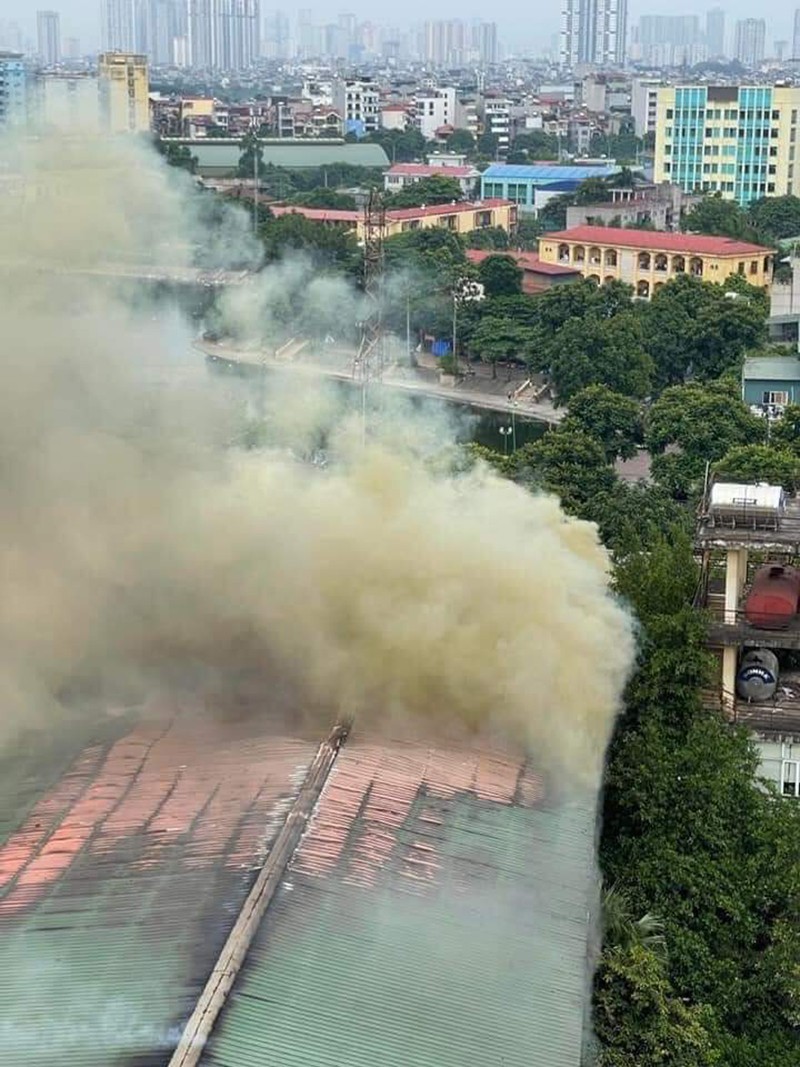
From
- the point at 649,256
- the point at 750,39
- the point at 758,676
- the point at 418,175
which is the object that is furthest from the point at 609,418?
the point at 750,39

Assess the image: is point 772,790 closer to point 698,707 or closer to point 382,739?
point 698,707

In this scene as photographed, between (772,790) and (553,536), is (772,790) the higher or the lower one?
the lower one

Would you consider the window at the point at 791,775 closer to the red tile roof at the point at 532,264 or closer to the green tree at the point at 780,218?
the red tile roof at the point at 532,264

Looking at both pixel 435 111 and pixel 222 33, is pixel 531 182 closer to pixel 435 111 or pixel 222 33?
pixel 435 111

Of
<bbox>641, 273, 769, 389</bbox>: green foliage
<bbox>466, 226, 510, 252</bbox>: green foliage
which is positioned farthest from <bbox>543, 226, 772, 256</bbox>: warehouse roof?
<bbox>641, 273, 769, 389</bbox>: green foliage

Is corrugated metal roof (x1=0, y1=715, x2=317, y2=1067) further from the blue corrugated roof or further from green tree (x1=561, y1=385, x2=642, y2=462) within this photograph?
the blue corrugated roof

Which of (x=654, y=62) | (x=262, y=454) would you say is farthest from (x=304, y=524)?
(x=654, y=62)
